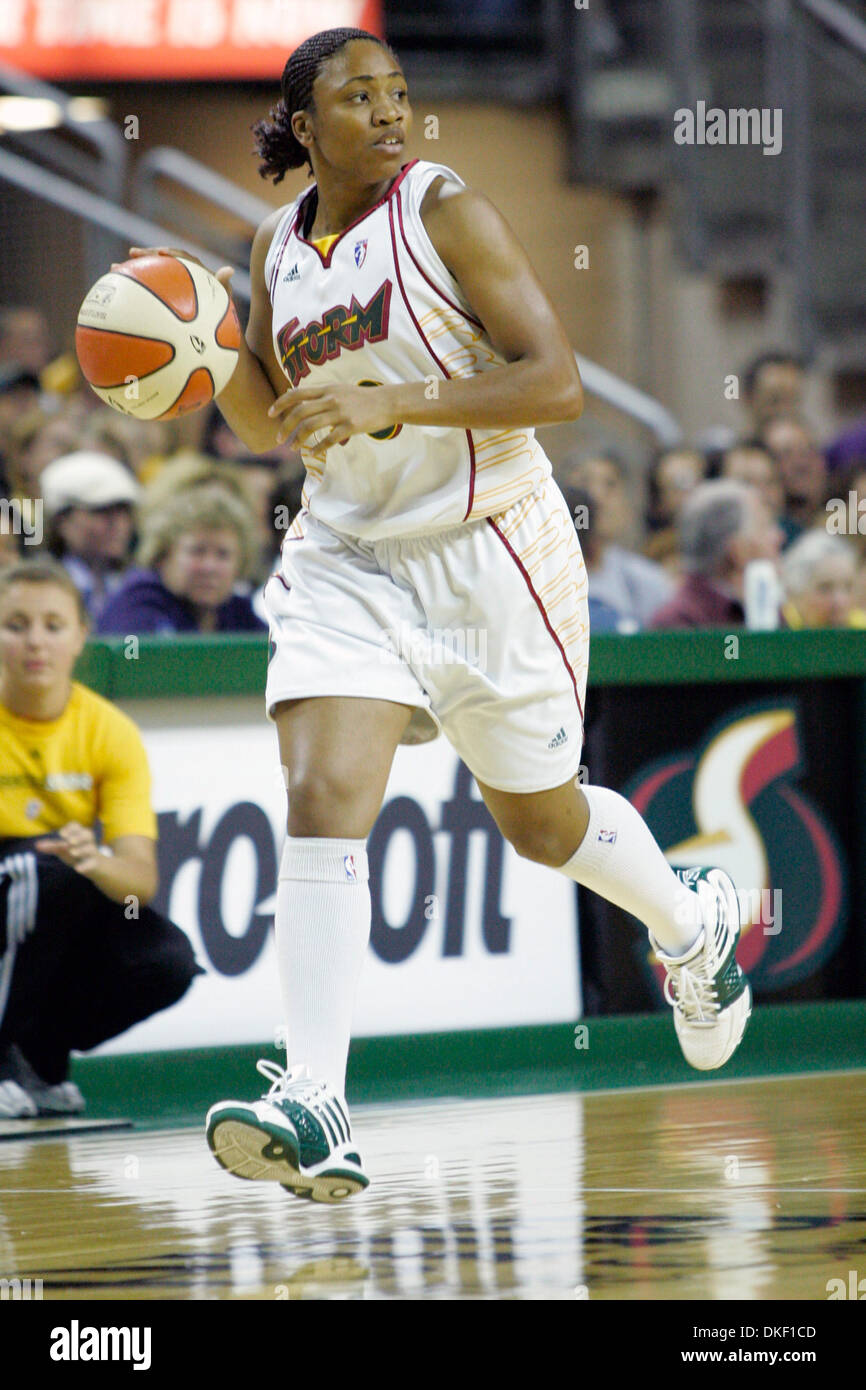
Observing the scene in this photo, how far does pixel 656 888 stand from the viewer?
4.64m

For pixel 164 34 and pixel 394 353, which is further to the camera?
pixel 164 34

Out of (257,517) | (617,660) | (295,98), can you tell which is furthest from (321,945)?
(257,517)

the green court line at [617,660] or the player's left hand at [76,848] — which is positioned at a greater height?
the green court line at [617,660]

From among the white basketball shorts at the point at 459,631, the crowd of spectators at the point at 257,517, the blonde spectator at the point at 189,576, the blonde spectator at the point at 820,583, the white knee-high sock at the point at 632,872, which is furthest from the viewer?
the blonde spectator at the point at 820,583

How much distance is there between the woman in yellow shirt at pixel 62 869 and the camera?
5395mm

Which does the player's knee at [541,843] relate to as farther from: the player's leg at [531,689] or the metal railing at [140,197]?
the metal railing at [140,197]

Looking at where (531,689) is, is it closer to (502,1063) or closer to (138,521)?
(502,1063)

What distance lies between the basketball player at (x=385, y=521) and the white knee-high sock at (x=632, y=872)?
0.10 meters

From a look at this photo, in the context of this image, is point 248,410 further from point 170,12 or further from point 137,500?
point 170,12

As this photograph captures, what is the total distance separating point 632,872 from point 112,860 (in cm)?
147

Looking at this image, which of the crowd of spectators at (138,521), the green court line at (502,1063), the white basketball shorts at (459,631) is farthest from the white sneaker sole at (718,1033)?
the crowd of spectators at (138,521)
